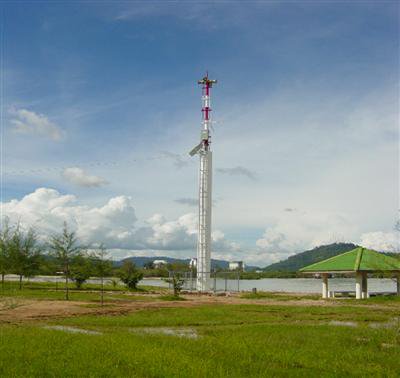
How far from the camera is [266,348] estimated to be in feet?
49.2

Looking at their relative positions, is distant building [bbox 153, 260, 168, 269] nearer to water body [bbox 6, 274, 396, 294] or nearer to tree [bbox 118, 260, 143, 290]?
water body [bbox 6, 274, 396, 294]

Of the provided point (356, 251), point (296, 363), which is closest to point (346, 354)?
point (296, 363)

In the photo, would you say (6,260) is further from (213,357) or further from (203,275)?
(213,357)

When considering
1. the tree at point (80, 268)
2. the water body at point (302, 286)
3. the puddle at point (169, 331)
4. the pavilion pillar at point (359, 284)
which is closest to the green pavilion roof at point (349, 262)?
the pavilion pillar at point (359, 284)

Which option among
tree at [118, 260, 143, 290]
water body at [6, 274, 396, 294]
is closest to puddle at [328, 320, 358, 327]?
water body at [6, 274, 396, 294]

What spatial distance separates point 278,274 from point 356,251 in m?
131

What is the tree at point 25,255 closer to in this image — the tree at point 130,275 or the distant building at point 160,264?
the tree at point 130,275

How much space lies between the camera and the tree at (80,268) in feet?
135

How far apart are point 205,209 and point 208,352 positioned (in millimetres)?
38802

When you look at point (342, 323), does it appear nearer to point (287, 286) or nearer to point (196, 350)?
point (196, 350)

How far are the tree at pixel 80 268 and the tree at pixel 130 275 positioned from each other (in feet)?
15.1

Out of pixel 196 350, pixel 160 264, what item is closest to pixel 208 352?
pixel 196 350

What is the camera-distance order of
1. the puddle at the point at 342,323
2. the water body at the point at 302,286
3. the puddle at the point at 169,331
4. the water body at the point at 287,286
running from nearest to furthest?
1. the puddle at the point at 169,331
2. the puddle at the point at 342,323
3. the water body at the point at 287,286
4. the water body at the point at 302,286

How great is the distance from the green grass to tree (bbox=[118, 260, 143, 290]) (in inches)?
1412
